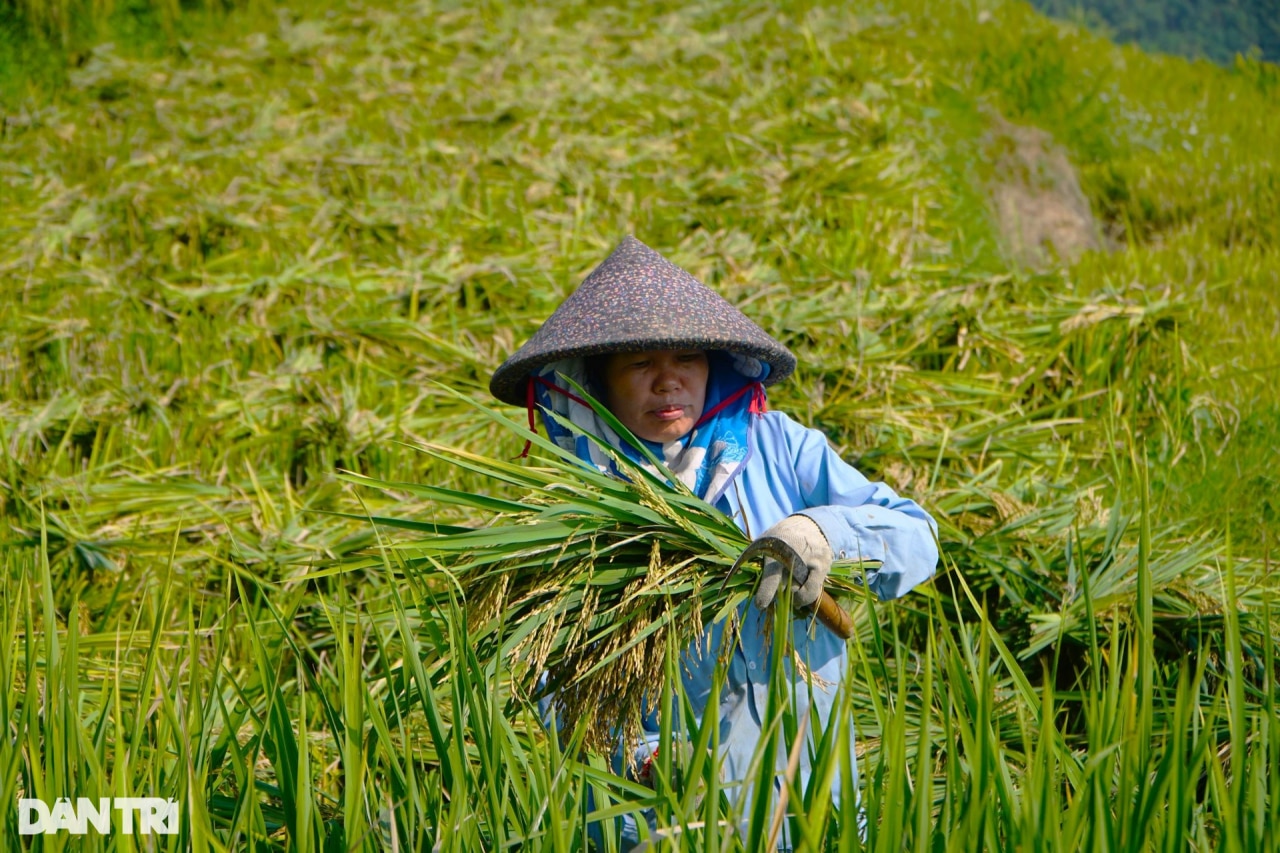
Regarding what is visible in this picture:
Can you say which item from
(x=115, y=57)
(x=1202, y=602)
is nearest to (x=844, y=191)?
(x=1202, y=602)

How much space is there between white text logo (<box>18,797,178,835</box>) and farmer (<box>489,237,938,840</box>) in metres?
0.66

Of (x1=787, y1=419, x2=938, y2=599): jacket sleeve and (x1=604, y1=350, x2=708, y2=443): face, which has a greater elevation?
(x1=604, y1=350, x2=708, y2=443): face

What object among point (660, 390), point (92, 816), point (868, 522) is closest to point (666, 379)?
point (660, 390)

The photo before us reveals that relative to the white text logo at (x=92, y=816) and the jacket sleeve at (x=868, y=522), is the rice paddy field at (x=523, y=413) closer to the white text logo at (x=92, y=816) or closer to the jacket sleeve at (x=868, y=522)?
the white text logo at (x=92, y=816)

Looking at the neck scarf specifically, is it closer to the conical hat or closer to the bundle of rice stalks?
the conical hat

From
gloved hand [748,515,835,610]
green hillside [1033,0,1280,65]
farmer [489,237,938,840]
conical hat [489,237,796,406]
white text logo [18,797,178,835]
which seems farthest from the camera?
green hillside [1033,0,1280,65]

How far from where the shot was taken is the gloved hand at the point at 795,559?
1.62 metres

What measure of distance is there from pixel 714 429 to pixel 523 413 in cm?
134

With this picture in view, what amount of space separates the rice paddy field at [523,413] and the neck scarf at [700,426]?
122 mm

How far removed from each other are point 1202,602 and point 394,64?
17.9ft

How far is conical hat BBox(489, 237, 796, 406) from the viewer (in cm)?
195

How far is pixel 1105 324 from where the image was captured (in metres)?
3.75

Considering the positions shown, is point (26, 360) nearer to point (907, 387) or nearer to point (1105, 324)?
point (907, 387)

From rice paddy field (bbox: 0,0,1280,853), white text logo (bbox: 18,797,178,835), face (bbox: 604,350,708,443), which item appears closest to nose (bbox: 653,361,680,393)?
face (bbox: 604,350,708,443)
